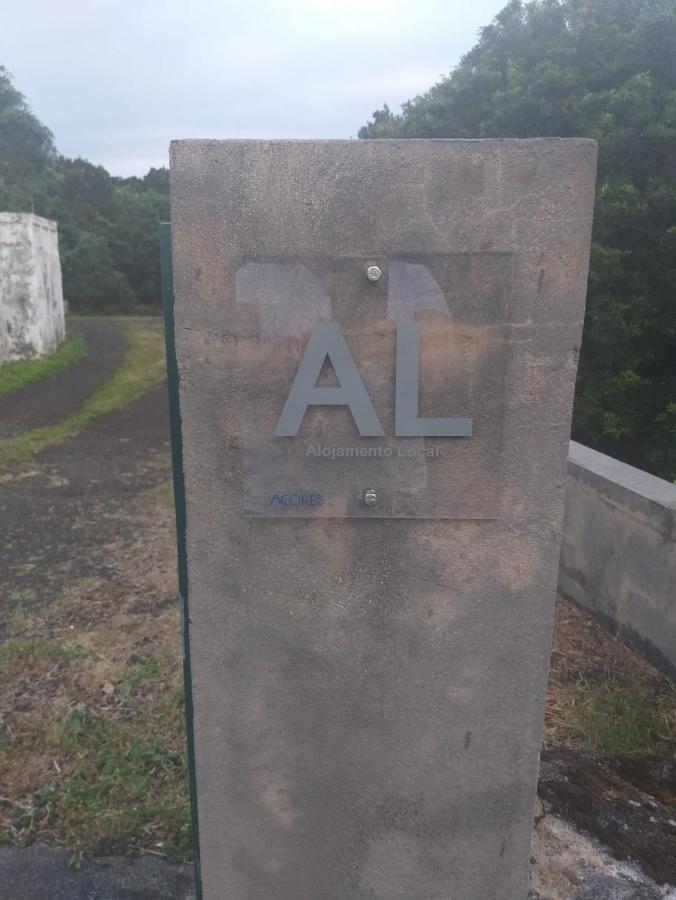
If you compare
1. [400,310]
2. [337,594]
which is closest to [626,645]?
[337,594]

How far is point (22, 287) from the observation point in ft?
49.0

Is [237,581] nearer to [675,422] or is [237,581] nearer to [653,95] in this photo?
[675,422]

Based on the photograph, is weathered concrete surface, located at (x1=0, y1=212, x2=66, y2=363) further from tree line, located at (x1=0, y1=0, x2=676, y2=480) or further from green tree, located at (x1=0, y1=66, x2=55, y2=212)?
green tree, located at (x1=0, y1=66, x2=55, y2=212)

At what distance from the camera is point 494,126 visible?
1285 cm

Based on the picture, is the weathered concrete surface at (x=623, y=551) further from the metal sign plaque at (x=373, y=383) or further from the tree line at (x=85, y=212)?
the tree line at (x=85, y=212)

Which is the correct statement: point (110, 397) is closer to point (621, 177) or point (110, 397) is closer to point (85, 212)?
point (621, 177)

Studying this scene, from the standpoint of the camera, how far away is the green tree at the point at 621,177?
1124cm

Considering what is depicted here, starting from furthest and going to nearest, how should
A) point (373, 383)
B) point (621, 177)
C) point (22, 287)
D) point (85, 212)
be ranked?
point (85, 212), point (22, 287), point (621, 177), point (373, 383)

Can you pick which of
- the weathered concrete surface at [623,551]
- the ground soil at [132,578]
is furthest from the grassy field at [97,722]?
the weathered concrete surface at [623,551]

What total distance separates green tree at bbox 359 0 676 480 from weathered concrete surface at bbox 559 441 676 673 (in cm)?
699

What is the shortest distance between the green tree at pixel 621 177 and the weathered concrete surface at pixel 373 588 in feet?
32.2

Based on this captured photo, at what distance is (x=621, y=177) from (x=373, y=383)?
443 inches

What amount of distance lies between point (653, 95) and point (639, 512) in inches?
383

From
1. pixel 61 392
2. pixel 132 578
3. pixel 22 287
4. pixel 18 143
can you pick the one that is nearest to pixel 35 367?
pixel 22 287
